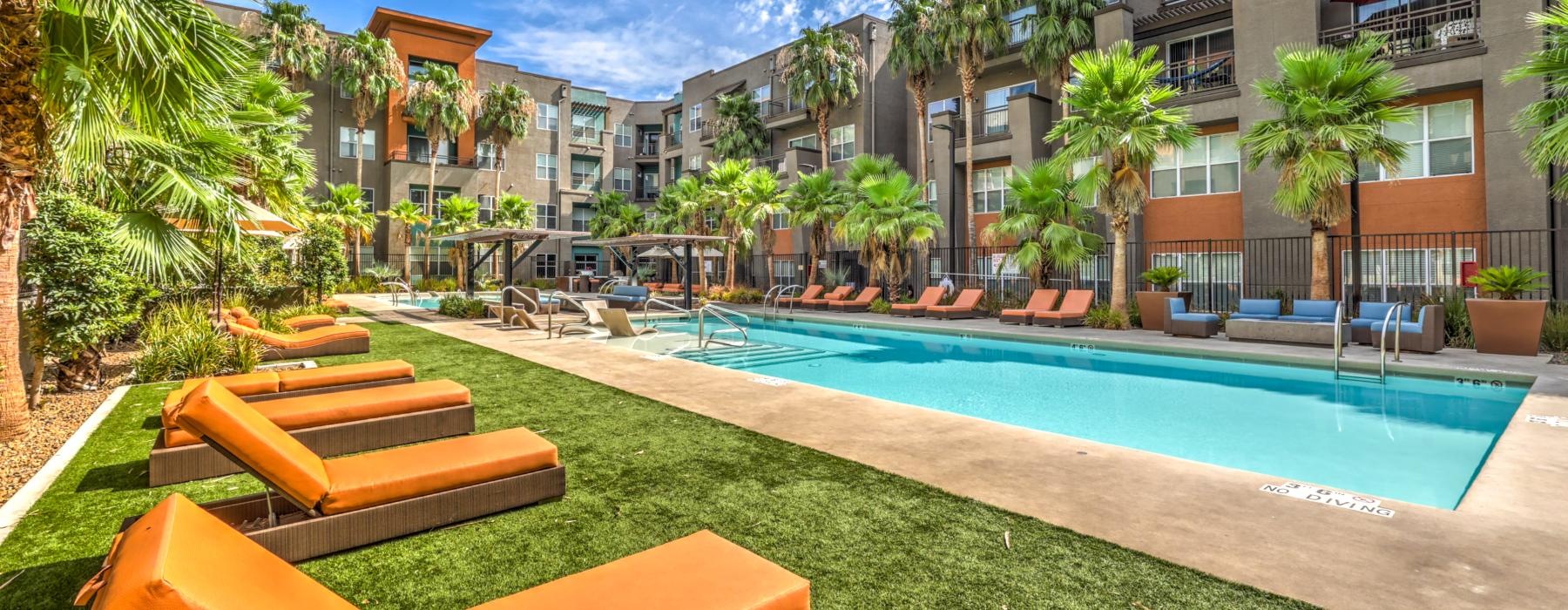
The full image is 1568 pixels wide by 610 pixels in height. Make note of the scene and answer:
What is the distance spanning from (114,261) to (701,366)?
6126 mm

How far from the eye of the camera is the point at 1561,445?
5141mm

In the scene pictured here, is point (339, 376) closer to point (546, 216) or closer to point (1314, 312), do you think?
point (1314, 312)

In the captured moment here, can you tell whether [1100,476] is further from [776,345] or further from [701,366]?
[776,345]

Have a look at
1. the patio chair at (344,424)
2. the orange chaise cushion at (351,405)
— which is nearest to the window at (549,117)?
→ the orange chaise cushion at (351,405)

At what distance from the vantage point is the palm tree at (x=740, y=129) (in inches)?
1346

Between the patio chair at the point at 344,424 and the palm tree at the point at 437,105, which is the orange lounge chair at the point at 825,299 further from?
the palm tree at the point at 437,105

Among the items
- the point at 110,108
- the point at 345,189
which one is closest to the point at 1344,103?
the point at 110,108

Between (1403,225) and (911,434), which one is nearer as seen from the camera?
(911,434)

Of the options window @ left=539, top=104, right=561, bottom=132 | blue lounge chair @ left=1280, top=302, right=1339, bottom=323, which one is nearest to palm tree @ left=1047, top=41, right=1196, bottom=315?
blue lounge chair @ left=1280, top=302, right=1339, bottom=323

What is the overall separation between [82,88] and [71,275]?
2.00 meters

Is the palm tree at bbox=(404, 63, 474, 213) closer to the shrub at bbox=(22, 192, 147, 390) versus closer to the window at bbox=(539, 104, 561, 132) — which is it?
the window at bbox=(539, 104, 561, 132)

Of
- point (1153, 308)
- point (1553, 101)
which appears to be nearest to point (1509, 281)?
point (1553, 101)

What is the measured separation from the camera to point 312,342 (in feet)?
32.5

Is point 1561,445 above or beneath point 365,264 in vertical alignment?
beneath
